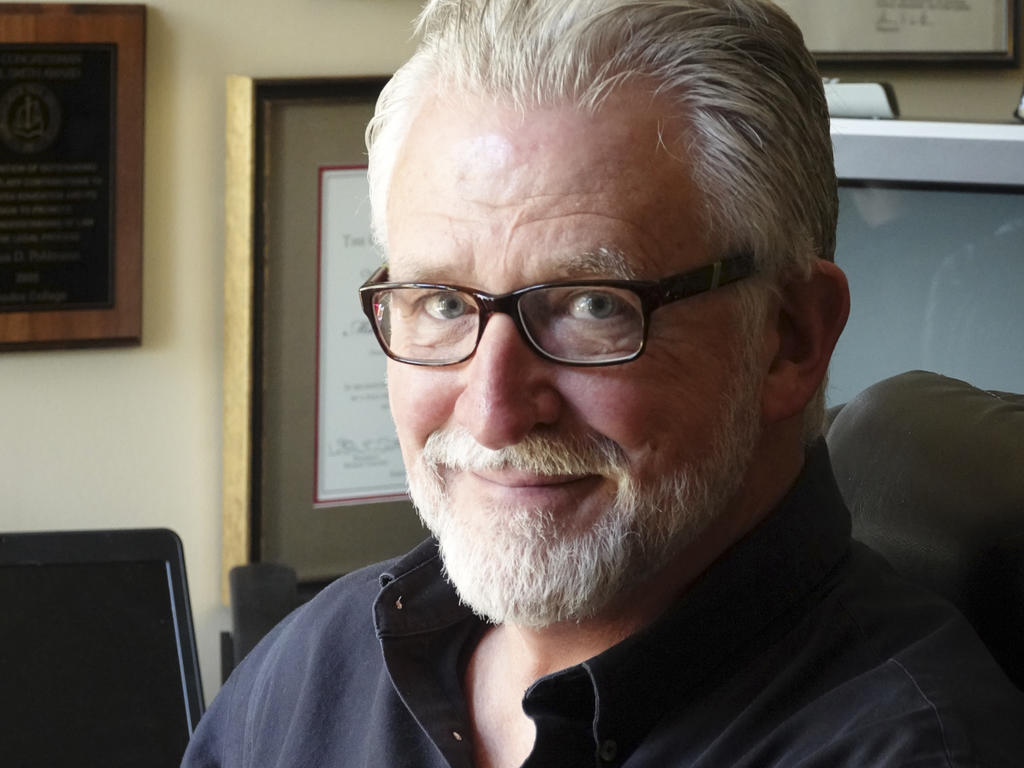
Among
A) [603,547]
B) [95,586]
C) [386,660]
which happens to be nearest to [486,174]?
[603,547]

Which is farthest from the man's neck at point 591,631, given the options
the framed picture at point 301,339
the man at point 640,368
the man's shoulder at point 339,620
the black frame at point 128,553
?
the framed picture at point 301,339

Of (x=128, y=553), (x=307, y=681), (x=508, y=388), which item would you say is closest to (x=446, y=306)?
(x=508, y=388)

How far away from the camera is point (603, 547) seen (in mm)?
885

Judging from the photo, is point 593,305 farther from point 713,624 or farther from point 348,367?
point 348,367

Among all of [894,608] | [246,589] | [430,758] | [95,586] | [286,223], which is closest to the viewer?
[894,608]

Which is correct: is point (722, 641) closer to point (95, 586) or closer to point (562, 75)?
point (562, 75)

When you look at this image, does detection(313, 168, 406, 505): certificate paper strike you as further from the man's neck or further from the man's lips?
the man's lips

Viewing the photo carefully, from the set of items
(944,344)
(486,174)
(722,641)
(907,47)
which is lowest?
(722,641)

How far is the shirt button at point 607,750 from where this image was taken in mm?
881

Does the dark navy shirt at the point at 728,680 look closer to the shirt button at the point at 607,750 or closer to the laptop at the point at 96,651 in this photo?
the shirt button at the point at 607,750

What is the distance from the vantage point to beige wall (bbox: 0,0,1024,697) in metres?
1.68

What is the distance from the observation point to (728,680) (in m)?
0.88

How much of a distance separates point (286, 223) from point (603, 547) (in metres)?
0.99

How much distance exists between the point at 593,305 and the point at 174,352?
0.98 m
